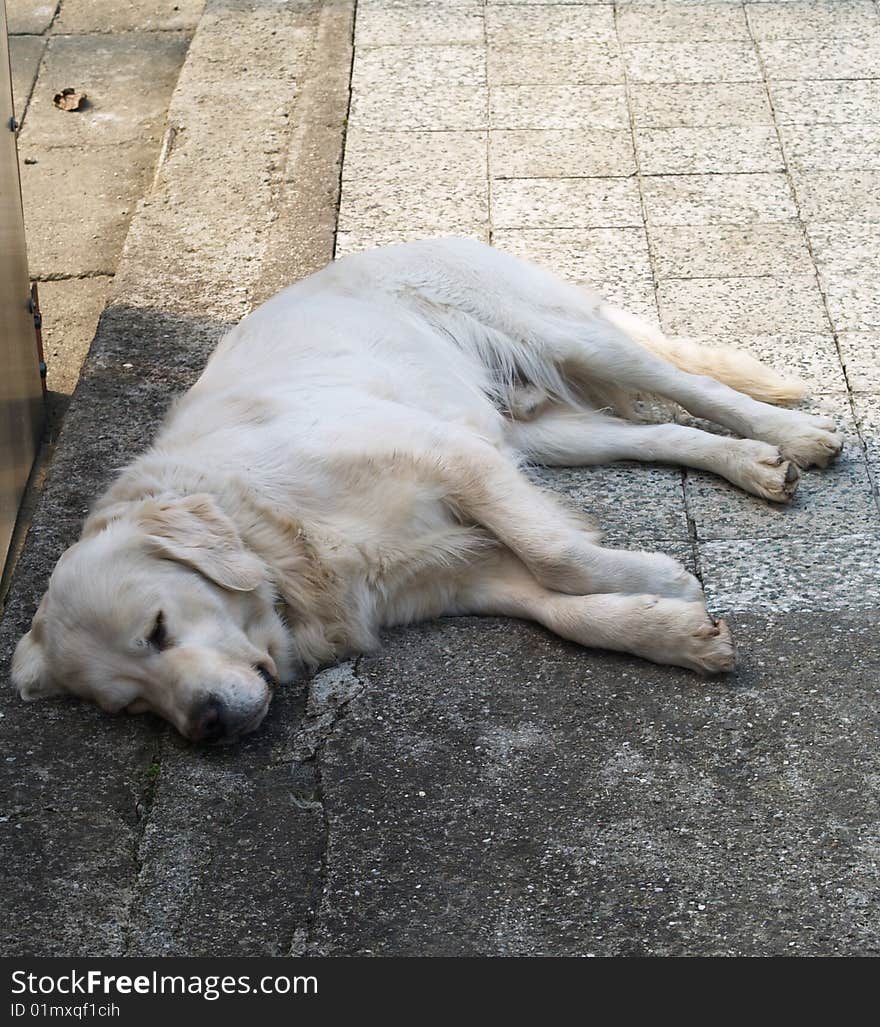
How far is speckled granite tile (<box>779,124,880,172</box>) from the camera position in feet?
19.6

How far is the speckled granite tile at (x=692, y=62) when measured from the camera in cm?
674

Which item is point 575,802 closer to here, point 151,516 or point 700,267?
point 151,516

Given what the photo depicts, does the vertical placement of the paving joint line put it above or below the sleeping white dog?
below

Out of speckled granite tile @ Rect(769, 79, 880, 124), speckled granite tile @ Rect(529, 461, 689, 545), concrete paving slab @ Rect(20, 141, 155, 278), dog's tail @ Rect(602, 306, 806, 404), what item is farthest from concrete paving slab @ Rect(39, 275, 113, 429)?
speckled granite tile @ Rect(769, 79, 880, 124)

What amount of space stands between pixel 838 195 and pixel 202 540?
11.3 feet

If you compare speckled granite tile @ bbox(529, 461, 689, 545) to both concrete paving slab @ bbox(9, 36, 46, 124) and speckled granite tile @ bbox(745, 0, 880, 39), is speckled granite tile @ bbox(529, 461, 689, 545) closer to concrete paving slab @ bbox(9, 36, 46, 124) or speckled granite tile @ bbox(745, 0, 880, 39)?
speckled granite tile @ bbox(745, 0, 880, 39)

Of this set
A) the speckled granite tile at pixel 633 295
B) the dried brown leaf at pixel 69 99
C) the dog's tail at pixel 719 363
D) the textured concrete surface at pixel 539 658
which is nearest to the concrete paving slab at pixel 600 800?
the textured concrete surface at pixel 539 658

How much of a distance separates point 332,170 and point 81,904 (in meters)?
3.97

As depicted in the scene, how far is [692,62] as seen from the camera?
6.86 m

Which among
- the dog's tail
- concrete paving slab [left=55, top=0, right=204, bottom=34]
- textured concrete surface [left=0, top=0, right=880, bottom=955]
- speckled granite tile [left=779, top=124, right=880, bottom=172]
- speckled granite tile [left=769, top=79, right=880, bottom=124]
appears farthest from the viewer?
concrete paving slab [left=55, top=0, right=204, bottom=34]

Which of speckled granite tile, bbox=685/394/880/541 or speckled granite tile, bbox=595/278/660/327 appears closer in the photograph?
speckled granite tile, bbox=685/394/880/541

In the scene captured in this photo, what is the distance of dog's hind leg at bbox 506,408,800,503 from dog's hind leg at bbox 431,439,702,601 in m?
0.56

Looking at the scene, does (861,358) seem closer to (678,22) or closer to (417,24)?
(678,22)

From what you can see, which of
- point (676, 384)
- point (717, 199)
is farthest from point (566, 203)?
point (676, 384)
